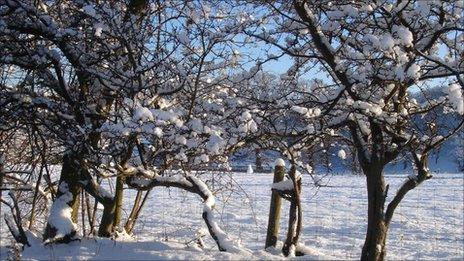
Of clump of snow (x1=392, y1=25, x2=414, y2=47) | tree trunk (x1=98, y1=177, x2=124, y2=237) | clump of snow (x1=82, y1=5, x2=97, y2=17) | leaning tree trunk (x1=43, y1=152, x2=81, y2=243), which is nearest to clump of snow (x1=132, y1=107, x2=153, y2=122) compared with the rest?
clump of snow (x1=82, y1=5, x2=97, y2=17)

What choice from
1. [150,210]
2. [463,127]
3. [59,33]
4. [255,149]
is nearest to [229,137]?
[255,149]

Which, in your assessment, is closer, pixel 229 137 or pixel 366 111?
pixel 366 111

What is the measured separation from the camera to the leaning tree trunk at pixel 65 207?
18.6ft

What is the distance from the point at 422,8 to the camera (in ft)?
14.0

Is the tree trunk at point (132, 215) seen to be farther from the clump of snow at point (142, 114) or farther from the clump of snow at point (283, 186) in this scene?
the clump of snow at point (142, 114)

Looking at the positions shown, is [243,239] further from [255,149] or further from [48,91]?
[48,91]

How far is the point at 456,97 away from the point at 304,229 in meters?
6.42

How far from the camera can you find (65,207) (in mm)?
5898

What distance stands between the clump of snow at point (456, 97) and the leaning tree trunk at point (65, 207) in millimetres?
3551

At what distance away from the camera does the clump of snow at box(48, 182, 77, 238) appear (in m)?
5.67

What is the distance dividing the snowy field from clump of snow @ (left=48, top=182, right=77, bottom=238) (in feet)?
0.57

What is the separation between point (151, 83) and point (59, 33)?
3.18 ft

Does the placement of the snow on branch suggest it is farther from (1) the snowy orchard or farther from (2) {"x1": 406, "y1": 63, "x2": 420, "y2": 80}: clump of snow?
(2) {"x1": 406, "y1": 63, "x2": 420, "y2": 80}: clump of snow

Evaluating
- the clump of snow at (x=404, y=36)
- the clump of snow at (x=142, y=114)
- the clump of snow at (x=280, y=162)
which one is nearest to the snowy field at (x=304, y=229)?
the clump of snow at (x=280, y=162)
